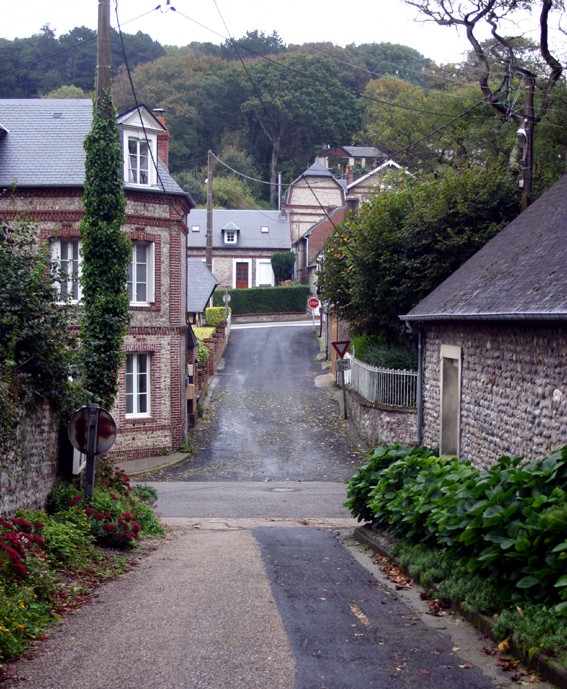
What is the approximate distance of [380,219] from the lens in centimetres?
2223

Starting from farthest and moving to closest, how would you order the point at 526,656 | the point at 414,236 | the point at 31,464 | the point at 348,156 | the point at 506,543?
the point at 348,156, the point at 414,236, the point at 31,464, the point at 506,543, the point at 526,656

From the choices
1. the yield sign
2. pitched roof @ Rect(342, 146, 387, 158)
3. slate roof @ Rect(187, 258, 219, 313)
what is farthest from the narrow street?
pitched roof @ Rect(342, 146, 387, 158)

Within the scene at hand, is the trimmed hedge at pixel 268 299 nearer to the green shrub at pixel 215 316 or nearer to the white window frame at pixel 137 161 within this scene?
the green shrub at pixel 215 316

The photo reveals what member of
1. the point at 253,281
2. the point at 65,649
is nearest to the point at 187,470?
the point at 65,649

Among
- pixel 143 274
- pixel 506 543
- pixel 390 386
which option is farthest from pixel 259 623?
pixel 143 274

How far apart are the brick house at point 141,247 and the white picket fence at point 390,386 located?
606cm

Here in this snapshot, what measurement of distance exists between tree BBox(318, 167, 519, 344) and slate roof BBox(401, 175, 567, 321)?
4.83 meters

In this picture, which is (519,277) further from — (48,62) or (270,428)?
(48,62)

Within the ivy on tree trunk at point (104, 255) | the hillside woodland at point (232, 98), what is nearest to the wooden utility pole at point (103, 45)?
the ivy on tree trunk at point (104, 255)

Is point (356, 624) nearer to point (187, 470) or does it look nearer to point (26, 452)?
point (26, 452)

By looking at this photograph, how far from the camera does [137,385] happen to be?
74.7 ft

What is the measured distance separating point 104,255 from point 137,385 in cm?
804

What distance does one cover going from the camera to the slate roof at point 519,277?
9.60m

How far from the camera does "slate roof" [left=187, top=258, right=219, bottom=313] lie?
108ft
